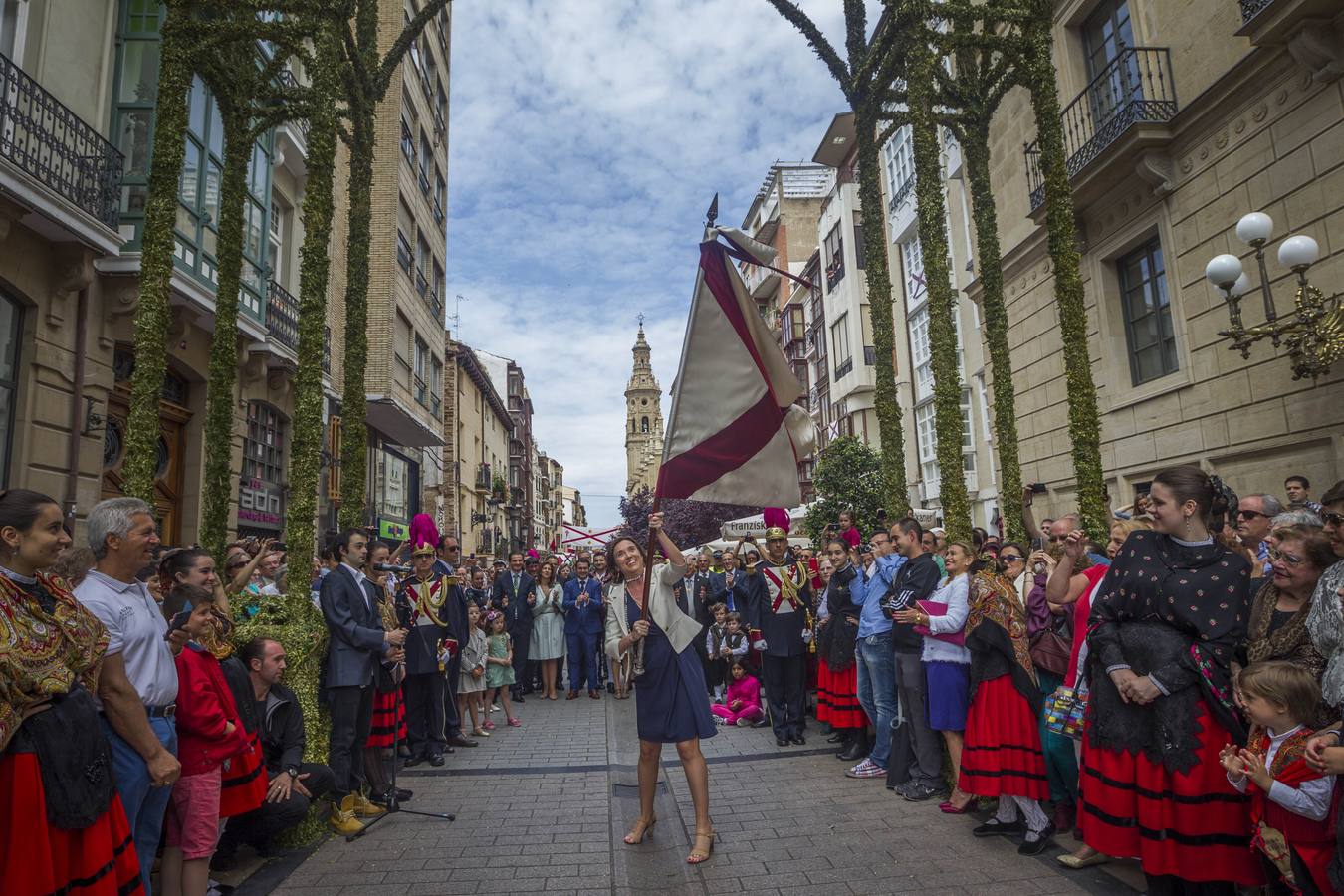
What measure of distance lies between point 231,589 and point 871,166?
7.36 m

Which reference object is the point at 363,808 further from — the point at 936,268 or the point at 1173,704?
the point at 936,268

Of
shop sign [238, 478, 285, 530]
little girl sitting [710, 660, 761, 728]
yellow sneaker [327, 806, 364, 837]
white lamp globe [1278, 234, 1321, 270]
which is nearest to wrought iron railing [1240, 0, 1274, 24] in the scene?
white lamp globe [1278, 234, 1321, 270]

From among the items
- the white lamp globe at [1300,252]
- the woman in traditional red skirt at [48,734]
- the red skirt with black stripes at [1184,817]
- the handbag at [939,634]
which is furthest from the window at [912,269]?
the woman in traditional red skirt at [48,734]

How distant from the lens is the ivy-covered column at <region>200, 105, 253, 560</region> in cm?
706

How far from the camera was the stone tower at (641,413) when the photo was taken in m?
123

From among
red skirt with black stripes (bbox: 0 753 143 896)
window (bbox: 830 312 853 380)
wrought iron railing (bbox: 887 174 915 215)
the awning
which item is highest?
wrought iron railing (bbox: 887 174 915 215)

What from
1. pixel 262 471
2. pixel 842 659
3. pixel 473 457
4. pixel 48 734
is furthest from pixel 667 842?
pixel 473 457

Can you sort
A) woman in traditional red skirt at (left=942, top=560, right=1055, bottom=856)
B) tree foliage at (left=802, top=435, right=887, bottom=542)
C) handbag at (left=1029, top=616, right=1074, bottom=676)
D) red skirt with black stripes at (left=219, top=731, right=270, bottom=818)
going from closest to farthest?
red skirt with black stripes at (left=219, top=731, right=270, bottom=818) → woman in traditional red skirt at (left=942, top=560, right=1055, bottom=856) → handbag at (left=1029, top=616, right=1074, bottom=676) → tree foliage at (left=802, top=435, right=887, bottom=542)

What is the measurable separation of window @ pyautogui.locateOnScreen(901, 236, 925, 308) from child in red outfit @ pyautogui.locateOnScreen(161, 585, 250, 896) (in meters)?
25.8

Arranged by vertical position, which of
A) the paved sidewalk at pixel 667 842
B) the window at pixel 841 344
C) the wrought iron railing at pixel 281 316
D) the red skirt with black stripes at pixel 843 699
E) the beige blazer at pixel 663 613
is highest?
the window at pixel 841 344

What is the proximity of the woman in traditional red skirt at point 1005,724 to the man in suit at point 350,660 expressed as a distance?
427 cm

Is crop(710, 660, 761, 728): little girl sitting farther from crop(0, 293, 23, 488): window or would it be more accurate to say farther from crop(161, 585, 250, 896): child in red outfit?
crop(0, 293, 23, 488): window

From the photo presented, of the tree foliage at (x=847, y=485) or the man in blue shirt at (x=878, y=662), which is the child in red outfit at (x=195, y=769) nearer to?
→ the man in blue shirt at (x=878, y=662)

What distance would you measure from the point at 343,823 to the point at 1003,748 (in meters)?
4.65
